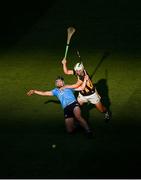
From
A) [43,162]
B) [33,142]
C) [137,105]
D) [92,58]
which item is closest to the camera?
[43,162]

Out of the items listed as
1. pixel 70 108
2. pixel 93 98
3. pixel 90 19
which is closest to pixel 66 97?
pixel 70 108

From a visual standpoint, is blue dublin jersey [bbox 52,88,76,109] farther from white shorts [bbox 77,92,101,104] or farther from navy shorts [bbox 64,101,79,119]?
white shorts [bbox 77,92,101,104]

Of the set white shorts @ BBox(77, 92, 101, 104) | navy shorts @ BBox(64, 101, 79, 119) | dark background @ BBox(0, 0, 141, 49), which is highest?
dark background @ BBox(0, 0, 141, 49)

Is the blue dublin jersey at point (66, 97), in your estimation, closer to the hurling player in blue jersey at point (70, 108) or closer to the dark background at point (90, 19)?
the hurling player in blue jersey at point (70, 108)

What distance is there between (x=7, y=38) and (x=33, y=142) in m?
10.6

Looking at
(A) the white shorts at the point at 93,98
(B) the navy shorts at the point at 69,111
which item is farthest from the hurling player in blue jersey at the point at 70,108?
(A) the white shorts at the point at 93,98

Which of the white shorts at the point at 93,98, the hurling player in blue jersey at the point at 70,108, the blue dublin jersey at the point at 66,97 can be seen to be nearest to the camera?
the hurling player in blue jersey at the point at 70,108

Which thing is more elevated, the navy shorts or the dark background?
the dark background

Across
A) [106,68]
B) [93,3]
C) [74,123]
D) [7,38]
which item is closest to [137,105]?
[74,123]

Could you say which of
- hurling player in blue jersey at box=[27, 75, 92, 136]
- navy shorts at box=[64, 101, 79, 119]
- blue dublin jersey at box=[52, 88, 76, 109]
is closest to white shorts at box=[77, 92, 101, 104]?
hurling player in blue jersey at box=[27, 75, 92, 136]

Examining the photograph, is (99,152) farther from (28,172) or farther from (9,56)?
(9,56)

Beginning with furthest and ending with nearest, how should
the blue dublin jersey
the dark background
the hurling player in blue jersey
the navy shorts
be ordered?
the dark background < the blue dublin jersey < the navy shorts < the hurling player in blue jersey

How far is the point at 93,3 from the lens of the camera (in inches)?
1137

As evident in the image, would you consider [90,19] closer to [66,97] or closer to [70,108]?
[66,97]
